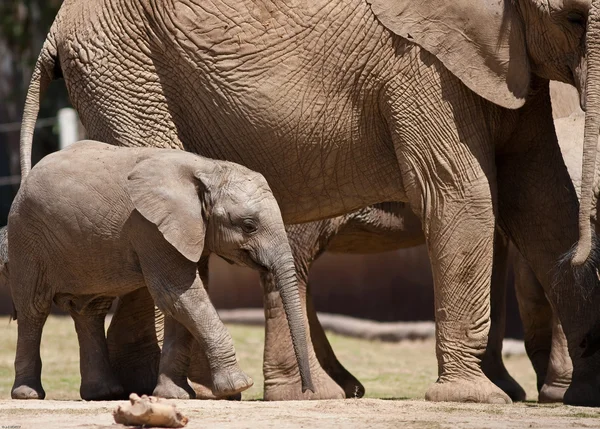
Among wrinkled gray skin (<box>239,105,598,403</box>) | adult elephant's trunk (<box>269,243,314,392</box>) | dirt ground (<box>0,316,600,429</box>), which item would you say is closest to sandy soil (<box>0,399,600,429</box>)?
dirt ground (<box>0,316,600,429</box>)

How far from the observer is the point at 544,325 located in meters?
9.40

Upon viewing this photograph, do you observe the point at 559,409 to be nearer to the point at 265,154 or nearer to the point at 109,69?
the point at 265,154

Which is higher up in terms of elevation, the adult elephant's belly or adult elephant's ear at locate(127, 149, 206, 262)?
the adult elephant's belly

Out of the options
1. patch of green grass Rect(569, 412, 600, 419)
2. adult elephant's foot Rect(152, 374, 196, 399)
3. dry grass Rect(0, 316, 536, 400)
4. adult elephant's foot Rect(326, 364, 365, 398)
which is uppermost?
patch of green grass Rect(569, 412, 600, 419)

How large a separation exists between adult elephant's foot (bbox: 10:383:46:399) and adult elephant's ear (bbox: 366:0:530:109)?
255 centimetres

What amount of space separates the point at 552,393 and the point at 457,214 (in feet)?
5.26

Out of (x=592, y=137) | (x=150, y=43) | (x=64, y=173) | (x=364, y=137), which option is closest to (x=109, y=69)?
(x=150, y=43)

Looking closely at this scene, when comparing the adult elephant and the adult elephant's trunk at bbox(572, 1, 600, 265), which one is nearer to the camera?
the adult elephant's trunk at bbox(572, 1, 600, 265)

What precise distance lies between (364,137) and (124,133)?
49.8 inches

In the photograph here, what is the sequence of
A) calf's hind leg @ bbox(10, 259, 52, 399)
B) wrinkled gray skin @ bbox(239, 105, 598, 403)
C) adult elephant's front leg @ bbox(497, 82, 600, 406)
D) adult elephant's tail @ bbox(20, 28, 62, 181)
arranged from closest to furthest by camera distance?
1. calf's hind leg @ bbox(10, 259, 52, 399)
2. adult elephant's front leg @ bbox(497, 82, 600, 406)
3. adult elephant's tail @ bbox(20, 28, 62, 181)
4. wrinkled gray skin @ bbox(239, 105, 598, 403)

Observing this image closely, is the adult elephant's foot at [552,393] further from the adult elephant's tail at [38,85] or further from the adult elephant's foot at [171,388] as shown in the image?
the adult elephant's tail at [38,85]

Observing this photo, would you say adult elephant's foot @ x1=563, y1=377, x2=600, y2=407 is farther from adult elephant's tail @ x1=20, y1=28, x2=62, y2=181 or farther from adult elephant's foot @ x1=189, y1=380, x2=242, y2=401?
adult elephant's tail @ x1=20, y1=28, x2=62, y2=181

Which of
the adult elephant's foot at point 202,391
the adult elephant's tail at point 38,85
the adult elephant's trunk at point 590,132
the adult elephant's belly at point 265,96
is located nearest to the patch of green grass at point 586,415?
the adult elephant's trunk at point 590,132

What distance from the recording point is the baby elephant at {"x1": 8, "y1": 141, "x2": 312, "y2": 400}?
7.38m
